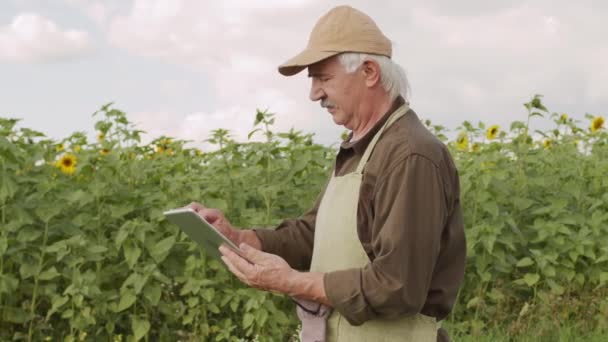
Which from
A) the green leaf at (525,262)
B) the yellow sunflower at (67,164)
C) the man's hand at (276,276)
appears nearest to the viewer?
the man's hand at (276,276)

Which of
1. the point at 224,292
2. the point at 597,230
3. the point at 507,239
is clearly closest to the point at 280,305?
the point at 224,292

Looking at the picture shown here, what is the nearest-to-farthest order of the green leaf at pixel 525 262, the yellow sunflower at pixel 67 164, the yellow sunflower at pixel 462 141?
the yellow sunflower at pixel 67 164
the green leaf at pixel 525 262
the yellow sunflower at pixel 462 141

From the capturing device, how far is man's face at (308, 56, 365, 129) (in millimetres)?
2482

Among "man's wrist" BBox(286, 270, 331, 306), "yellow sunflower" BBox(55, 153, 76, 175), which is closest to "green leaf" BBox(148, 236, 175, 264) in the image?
"yellow sunflower" BBox(55, 153, 76, 175)

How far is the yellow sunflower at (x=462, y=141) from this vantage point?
7453 mm

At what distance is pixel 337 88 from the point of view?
8.17 ft

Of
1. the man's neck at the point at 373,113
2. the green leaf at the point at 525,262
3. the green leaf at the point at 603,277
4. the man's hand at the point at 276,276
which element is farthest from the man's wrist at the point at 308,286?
the green leaf at the point at 603,277

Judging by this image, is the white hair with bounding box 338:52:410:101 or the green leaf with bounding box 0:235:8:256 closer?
the white hair with bounding box 338:52:410:101

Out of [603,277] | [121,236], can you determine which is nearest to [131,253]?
[121,236]

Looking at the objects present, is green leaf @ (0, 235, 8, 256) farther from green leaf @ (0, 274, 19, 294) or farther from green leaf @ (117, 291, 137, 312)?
green leaf @ (117, 291, 137, 312)

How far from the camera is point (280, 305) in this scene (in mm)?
5023

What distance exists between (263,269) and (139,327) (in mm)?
2402

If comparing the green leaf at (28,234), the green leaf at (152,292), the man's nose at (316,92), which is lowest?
the green leaf at (152,292)

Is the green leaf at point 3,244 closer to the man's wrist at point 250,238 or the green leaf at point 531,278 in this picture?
the man's wrist at point 250,238
